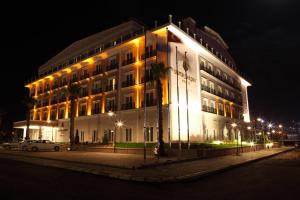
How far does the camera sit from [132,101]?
→ 35.8 m

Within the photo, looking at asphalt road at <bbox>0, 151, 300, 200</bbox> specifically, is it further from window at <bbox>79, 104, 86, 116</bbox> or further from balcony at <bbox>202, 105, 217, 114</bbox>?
window at <bbox>79, 104, 86, 116</bbox>

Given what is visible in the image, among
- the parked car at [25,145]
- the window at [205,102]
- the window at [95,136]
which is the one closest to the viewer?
the parked car at [25,145]

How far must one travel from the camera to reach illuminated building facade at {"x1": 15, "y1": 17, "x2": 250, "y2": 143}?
1298 inches

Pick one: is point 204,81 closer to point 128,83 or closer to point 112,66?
point 128,83

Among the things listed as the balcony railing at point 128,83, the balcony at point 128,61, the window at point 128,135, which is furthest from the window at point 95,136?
the balcony at point 128,61

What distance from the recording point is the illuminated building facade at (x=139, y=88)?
108 ft

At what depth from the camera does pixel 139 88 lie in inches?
1388

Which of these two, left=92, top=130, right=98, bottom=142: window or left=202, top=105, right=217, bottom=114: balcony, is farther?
left=92, top=130, right=98, bottom=142: window

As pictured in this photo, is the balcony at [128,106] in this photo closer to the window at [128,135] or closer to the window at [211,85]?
the window at [128,135]

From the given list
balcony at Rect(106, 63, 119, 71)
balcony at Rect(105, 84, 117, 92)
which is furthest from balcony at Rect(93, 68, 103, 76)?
balcony at Rect(105, 84, 117, 92)

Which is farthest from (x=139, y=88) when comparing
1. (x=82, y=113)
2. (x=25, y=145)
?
(x=25, y=145)

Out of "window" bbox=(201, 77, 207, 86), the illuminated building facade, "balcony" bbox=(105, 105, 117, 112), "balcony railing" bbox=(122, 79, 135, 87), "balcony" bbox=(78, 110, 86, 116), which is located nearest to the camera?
the illuminated building facade

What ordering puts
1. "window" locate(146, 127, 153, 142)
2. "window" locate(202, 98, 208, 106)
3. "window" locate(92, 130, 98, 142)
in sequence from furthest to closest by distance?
"window" locate(202, 98, 208, 106) < "window" locate(92, 130, 98, 142) < "window" locate(146, 127, 153, 142)

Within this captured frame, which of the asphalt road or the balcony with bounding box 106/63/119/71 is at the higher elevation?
the balcony with bounding box 106/63/119/71
